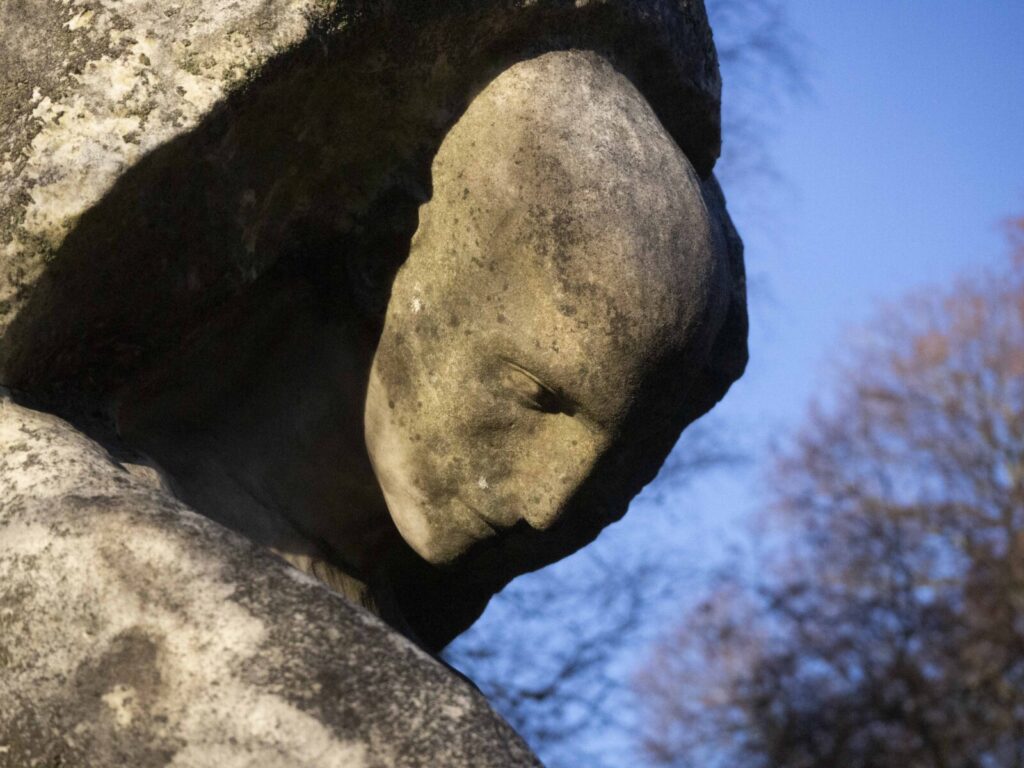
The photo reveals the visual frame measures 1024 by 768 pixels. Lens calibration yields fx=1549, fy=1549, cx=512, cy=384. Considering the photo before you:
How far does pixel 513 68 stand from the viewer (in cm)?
142

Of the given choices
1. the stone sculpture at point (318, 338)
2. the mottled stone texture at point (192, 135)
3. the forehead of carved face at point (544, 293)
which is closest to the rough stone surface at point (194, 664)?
the stone sculpture at point (318, 338)

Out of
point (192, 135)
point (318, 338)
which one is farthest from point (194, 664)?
point (318, 338)

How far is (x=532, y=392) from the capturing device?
4.76 feet

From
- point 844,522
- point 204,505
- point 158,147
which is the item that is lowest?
point 844,522

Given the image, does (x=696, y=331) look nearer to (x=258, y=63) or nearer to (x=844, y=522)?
(x=258, y=63)

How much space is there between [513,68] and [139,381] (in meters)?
0.45

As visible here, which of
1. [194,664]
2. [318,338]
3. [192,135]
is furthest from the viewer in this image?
[318,338]

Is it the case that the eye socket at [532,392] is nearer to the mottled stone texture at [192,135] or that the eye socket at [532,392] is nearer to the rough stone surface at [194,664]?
the mottled stone texture at [192,135]

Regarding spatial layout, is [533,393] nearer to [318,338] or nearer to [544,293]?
[544,293]

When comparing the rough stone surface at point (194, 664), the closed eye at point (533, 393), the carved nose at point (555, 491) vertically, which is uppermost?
the rough stone surface at point (194, 664)

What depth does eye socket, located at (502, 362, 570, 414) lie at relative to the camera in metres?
1.44

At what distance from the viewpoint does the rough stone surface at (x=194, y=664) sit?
100 cm

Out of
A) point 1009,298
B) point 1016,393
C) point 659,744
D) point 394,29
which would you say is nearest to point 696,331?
point 394,29

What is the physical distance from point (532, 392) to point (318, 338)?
0.27 meters
